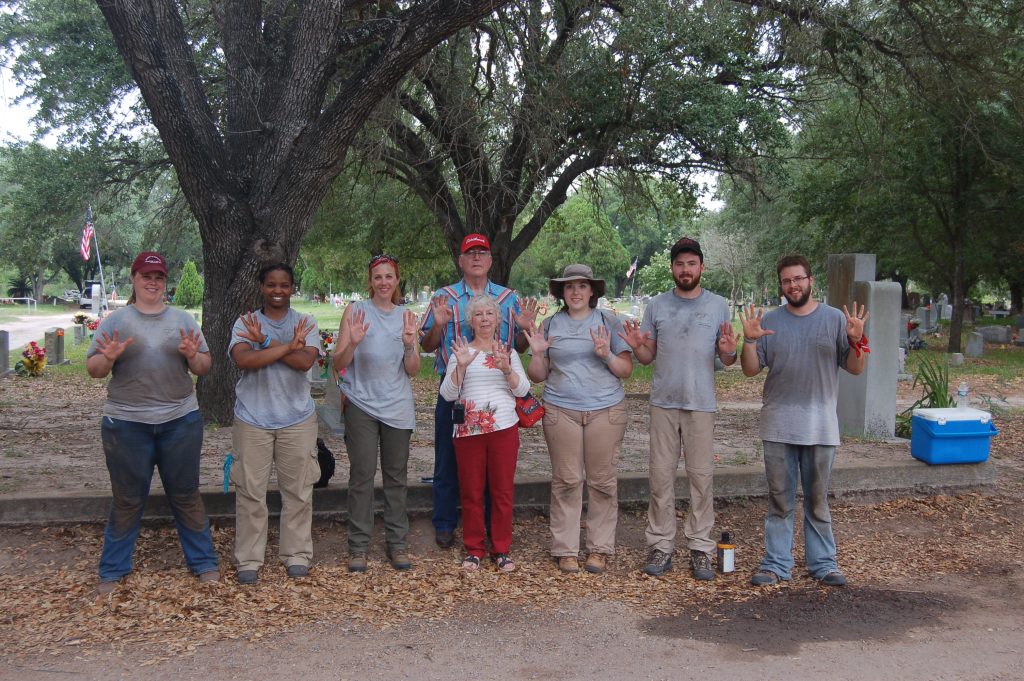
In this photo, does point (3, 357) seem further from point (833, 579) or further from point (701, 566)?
point (833, 579)

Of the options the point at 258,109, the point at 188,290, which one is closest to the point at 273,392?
the point at 258,109

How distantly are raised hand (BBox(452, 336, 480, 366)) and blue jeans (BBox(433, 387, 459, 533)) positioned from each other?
1.71ft

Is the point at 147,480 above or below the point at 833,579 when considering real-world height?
above

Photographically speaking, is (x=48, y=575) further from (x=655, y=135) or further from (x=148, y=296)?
(x=655, y=135)

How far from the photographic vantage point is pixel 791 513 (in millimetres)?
5133

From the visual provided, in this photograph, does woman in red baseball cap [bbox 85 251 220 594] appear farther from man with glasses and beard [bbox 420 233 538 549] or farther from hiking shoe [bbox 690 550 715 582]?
hiking shoe [bbox 690 550 715 582]

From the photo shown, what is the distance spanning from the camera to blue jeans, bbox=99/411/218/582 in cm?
472

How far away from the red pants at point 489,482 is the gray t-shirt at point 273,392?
102cm

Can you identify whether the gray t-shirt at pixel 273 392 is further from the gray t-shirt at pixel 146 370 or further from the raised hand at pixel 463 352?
the raised hand at pixel 463 352

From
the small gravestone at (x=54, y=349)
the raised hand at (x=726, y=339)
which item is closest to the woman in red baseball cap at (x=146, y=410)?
the raised hand at (x=726, y=339)

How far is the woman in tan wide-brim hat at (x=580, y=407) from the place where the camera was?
205 inches

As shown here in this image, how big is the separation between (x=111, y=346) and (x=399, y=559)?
2080 mm

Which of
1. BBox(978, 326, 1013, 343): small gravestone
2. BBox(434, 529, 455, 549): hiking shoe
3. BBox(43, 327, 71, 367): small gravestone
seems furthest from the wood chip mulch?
BBox(978, 326, 1013, 343): small gravestone

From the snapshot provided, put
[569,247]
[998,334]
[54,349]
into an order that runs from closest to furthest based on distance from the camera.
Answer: [54,349] < [998,334] < [569,247]
